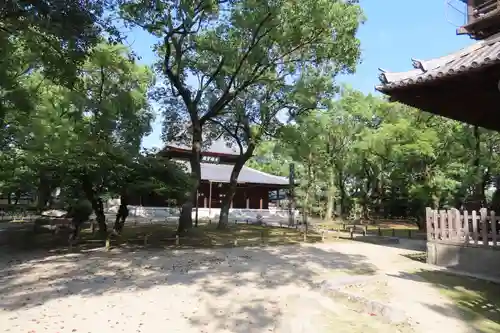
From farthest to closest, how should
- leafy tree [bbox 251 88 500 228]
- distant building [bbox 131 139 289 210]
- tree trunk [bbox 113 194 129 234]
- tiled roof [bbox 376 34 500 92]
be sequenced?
distant building [bbox 131 139 289 210] < leafy tree [bbox 251 88 500 228] < tree trunk [bbox 113 194 129 234] < tiled roof [bbox 376 34 500 92]

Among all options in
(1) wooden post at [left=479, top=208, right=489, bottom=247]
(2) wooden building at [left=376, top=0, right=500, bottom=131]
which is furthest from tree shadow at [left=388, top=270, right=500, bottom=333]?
(2) wooden building at [left=376, top=0, right=500, bottom=131]

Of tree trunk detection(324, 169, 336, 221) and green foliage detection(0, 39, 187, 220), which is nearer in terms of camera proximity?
green foliage detection(0, 39, 187, 220)

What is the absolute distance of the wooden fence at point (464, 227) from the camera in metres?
9.41

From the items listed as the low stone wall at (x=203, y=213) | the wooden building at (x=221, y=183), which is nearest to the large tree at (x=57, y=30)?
the low stone wall at (x=203, y=213)

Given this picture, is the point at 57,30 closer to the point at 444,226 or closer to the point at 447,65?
the point at 447,65

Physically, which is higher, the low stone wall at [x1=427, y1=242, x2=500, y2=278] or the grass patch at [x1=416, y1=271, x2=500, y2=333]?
the low stone wall at [x1=427, y1=242, x2=500, y2=278]

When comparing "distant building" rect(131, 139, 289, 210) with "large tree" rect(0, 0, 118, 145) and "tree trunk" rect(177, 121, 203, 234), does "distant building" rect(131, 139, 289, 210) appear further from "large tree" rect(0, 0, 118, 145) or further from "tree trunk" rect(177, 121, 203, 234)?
"large tree" rect(0, 0, 118, 145)

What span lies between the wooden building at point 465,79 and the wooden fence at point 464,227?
2443mm

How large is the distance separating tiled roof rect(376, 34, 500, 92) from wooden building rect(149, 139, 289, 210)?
26352mm

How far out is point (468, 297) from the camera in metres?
7.49

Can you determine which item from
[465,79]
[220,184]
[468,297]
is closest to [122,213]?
[468,297]

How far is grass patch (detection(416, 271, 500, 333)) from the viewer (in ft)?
19.6

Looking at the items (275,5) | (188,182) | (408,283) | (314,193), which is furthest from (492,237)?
(314,193)

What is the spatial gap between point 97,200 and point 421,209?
1977 centimetres
